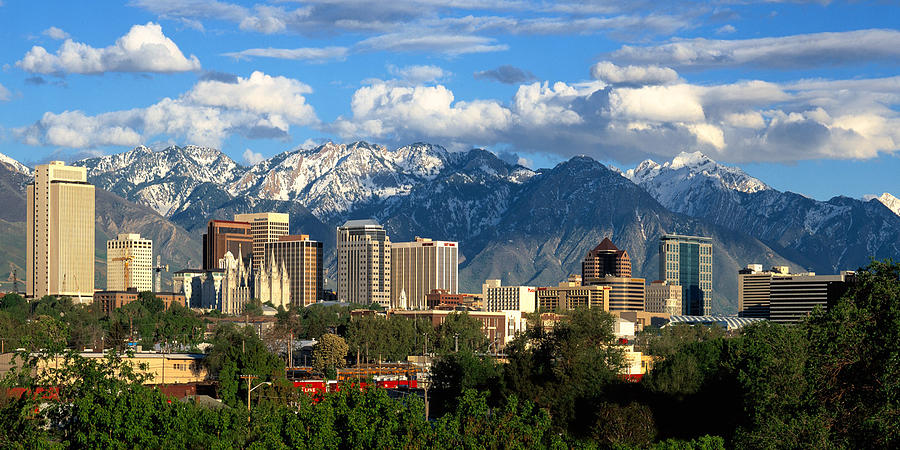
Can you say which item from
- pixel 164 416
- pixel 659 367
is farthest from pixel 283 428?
pixel 659 367

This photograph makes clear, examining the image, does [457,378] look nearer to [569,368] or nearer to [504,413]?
[569,368]

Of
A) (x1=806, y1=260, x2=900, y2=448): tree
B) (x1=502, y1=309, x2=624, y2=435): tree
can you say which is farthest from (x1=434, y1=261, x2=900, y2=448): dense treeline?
(x1=502, y1=309, x2=624, y2=435): tree

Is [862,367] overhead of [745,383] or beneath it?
overhead

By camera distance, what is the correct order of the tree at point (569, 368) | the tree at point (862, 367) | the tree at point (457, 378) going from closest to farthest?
1. the tree at point (862, 367)
2. the tree at point (569, 368)
3. the tree at point (457, 378)

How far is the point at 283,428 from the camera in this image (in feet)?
318

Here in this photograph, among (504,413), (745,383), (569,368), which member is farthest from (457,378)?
(504,413)

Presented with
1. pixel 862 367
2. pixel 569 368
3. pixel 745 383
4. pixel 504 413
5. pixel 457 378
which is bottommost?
pixel 457 378

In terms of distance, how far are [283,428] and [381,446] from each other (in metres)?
8.86

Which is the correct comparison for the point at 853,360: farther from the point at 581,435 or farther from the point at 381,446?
the point at 581,435

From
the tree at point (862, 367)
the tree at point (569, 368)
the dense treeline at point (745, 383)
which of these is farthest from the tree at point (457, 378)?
the tree at point (862, 367)

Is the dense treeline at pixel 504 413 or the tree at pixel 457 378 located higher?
the dense treeline at pixel 504 413

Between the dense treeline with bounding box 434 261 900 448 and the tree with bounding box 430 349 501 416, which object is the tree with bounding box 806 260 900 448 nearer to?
the dense treeline with bounding box 434 261 900 448

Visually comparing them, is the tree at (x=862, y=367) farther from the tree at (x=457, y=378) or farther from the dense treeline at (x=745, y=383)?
the tree at (x=457, y=378)

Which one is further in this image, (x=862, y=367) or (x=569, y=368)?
(x=569, y=368)
